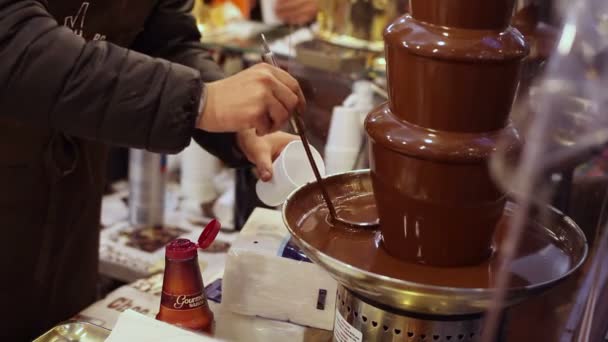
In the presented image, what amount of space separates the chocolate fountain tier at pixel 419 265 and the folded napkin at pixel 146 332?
19 cm

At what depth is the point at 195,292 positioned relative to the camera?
3.13 ft

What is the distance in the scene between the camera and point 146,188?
7.33 feet

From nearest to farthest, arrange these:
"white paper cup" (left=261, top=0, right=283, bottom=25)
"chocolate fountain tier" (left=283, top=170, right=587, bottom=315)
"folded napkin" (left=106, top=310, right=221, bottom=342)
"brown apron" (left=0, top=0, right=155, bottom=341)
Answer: "chocolate fountain tier" (left=283, top=170, right=587, bottom=315) < "folded napkin" (left=106, top=310, right=221, bottom=342) < "brown apron" (left=0, top=0, right=155, bottom=341) < "white paper cup" (left=261, top=0, right=283, bottom=25)

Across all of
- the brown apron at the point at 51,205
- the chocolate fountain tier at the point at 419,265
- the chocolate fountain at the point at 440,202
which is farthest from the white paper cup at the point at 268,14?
the chocolate fountain at the point at 440,202

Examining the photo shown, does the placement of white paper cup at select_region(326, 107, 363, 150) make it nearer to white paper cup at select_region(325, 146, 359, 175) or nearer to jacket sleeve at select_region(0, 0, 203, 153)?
white paper cup at select_region(325, 146, 359, 175)

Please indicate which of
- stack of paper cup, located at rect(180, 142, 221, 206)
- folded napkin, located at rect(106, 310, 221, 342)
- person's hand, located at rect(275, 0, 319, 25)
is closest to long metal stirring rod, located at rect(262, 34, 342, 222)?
folded napkin, located at rect(106, 310, 221, 342)

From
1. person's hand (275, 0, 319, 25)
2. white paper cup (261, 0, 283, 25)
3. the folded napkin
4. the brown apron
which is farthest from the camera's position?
white paper cup (261, 0, 283, 25)

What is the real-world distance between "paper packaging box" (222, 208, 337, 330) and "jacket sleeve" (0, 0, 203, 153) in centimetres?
22

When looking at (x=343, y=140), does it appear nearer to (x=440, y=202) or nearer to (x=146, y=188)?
(x=440, y=202)

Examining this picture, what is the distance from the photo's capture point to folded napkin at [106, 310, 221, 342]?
87 cm

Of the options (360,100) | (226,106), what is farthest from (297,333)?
(360,100)

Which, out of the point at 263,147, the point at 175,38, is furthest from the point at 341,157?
the point at 175,38

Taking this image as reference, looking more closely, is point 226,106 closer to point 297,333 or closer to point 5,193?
point 297,333

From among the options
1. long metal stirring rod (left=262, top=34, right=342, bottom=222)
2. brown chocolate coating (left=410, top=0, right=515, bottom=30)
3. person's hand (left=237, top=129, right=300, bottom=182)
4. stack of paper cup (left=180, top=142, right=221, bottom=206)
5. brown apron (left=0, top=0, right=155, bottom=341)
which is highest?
brown chocolate coating (left=410, top=0, right=515, bottom=30)
